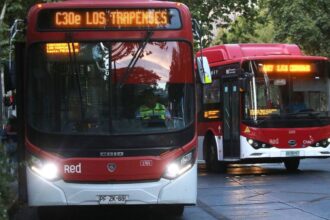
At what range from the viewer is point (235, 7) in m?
24.7

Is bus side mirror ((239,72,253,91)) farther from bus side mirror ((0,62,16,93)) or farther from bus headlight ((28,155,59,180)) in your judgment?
bus headlight ((28,155,59,180))

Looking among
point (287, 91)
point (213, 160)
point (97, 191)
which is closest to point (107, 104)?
point (97, 191)

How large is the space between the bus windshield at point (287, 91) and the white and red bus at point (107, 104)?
6.62m

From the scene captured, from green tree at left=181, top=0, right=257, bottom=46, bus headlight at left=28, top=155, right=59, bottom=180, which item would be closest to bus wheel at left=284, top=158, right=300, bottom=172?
green tree at left=181, top=0, right=257, bottom=46

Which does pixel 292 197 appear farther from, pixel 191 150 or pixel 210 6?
pixel 210 6

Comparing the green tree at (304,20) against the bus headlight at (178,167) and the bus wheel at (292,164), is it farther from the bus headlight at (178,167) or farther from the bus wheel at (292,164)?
the bus headlight at (178,167)

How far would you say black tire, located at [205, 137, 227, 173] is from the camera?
16578mm

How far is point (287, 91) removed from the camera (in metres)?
15.3

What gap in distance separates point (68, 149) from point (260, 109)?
7.59 meters

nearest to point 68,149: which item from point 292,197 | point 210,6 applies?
point 292,197

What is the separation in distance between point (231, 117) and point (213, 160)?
142cm

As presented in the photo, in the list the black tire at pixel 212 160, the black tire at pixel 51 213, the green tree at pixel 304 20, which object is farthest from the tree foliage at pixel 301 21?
the black tire at pixel 51 213

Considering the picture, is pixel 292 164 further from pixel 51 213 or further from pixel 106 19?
pixel 106 19

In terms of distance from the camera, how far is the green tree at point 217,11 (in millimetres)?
22647
